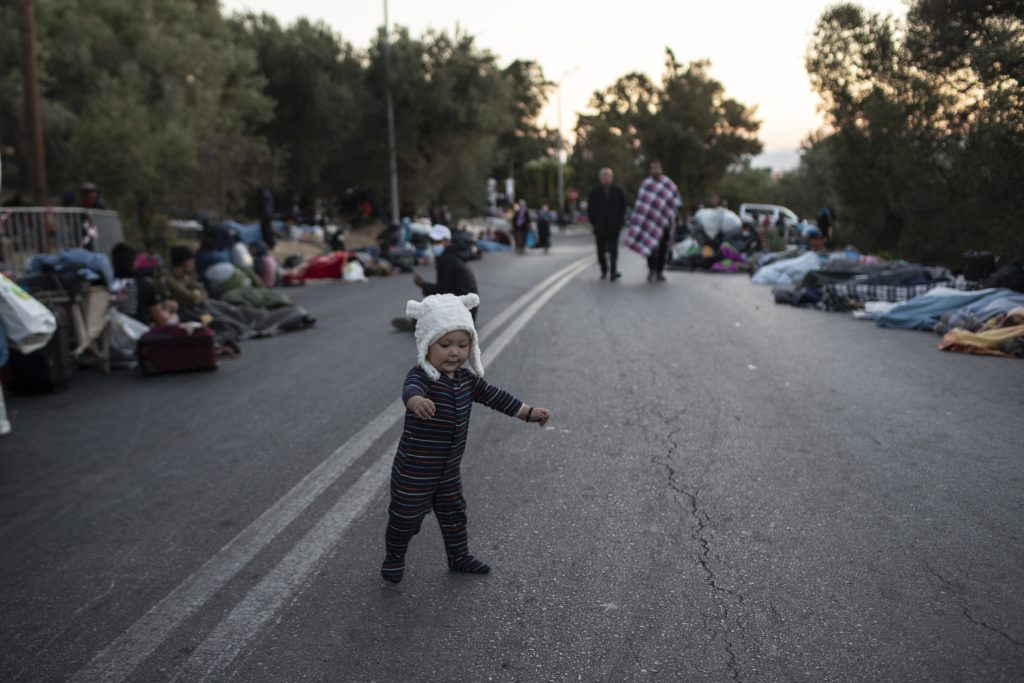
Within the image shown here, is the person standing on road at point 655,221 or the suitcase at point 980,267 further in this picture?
the person standing on road at point 655,221

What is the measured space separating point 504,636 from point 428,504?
0.73 metres

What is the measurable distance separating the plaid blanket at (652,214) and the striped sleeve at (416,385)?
15.0m

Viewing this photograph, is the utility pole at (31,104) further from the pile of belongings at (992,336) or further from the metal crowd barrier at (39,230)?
the pile of belongings at (992,336)

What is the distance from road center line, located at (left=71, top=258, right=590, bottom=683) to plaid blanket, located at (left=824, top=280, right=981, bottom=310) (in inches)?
361

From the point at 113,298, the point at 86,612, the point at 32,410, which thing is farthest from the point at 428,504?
the point at 113,298

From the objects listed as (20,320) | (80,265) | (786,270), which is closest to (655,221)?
(786,270)

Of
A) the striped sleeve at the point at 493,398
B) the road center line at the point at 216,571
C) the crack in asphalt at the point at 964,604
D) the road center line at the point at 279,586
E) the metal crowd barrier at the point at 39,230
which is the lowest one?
the road center line at the point at 216,571

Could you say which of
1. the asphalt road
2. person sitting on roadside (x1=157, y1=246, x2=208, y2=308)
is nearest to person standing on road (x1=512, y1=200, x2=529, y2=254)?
person sitting on roadside (x1=157, y1=246, x2=208, y2=308)

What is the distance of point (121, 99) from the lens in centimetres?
2423

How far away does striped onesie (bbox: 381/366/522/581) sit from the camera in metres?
3.97

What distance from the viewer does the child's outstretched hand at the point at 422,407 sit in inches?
148

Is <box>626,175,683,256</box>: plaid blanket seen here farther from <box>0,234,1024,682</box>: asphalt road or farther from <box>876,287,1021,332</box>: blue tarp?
<box>0,234,1024,682</box>: asphalt road

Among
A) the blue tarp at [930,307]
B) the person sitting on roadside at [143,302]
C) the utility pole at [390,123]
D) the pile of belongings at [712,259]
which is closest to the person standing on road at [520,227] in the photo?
the utility pole at [390,123]

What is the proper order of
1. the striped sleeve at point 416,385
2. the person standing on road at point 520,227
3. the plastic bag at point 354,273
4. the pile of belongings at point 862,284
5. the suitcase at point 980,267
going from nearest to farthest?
1. the striped sleeve at point 416,385
2. the suitcase at point 980,267
3. the pile of belongings at point 862,284
4. the plastic bag at point 354,273
5. the person standing on road at point 520,227
